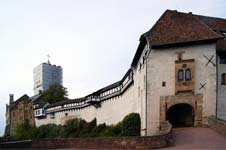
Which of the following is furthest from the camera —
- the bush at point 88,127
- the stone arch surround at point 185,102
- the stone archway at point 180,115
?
the bush at point 88,127

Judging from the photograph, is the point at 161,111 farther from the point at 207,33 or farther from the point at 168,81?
the point at 207,33

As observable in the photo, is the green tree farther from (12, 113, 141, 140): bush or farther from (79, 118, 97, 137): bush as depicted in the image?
(79, 118, 97, 137): bush

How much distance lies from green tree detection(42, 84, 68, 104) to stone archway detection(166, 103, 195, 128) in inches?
2044

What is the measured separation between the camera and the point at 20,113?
3676 inches

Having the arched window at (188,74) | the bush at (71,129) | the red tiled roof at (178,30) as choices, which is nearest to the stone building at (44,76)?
the bush at (71,129)

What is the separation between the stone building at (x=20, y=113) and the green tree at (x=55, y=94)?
5790 millimetres

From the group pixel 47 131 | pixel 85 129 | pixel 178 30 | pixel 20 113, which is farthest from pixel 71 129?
pixel 20 113

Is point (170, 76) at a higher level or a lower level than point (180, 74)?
lower

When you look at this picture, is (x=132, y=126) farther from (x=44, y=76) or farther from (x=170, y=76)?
(x=44, y=76)

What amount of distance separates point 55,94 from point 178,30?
55.5 m

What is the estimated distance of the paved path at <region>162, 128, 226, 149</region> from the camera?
2223cm

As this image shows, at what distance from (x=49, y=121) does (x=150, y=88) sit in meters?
44.9

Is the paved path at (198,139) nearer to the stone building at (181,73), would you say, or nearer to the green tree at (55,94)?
the stone building at (181,73)

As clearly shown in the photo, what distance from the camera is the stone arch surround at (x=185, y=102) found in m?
32.8
